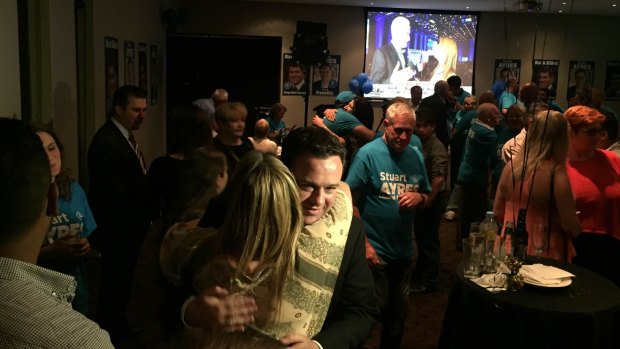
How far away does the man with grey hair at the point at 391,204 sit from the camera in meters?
3.10

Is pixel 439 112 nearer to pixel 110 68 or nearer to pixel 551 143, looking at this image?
pixel 551 143

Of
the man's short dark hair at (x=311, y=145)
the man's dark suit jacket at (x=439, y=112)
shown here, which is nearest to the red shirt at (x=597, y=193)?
the man's short dark hair at (x=311, y=145)

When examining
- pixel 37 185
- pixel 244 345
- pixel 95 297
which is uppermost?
pixel 37 185

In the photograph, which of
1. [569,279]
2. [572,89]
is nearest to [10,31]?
[569,279]

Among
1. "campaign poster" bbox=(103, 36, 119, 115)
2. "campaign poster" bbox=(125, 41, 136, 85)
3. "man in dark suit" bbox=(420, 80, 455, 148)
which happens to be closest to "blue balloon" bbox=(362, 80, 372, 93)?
"man in dark suit" bbox=(420, 80, 455, 148)

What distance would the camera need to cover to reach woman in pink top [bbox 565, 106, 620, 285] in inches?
128

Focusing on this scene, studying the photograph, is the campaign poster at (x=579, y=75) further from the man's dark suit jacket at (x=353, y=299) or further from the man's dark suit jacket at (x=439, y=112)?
the man's dark suit jacket at (x=353, y=299)

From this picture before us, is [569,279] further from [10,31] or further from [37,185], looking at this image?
[10,31]

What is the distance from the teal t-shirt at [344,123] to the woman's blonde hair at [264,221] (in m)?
Answer: 3.72

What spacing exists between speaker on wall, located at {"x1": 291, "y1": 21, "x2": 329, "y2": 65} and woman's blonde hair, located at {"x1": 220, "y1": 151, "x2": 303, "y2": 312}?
6268 mm

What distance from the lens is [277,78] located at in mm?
10133

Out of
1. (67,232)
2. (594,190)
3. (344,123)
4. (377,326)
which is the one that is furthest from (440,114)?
(67,232)

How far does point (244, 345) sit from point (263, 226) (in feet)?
0.99

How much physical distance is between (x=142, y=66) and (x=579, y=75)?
7.92 m
